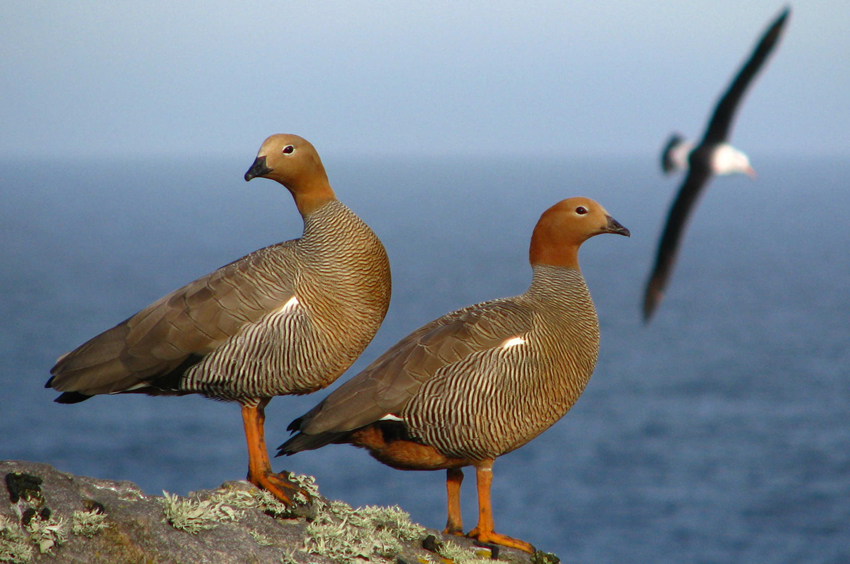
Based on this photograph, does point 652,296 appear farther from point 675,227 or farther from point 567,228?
point 567,228

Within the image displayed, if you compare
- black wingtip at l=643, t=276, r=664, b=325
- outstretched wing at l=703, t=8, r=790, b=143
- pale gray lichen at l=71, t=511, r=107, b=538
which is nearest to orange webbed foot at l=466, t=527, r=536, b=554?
black wingtip at l=643, t=276, r=664, b=325

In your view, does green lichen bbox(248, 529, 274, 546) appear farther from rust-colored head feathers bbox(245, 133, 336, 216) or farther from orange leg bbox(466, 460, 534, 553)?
rust-colored head feathers bbox(245, 133, 336, 216)

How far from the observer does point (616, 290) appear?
91812mm

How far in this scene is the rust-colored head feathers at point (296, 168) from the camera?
23.7 ft

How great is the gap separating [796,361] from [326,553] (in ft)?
246

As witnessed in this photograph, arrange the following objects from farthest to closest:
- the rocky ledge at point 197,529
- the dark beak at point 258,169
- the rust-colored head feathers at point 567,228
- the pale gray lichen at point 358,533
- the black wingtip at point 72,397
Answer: the rust-colored head feathers at point 567,228 < the dark beak at point 258,169 < the black wingtip at point 72,397 < the pale gray lichen at point 358,533 < the rocky ledge at point 197,529

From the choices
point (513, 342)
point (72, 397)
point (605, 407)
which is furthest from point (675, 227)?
point (605, 407)

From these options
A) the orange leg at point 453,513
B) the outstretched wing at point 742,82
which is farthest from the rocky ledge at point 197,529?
the outstretched wing at point 742,82

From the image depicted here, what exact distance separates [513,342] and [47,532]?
339 cm

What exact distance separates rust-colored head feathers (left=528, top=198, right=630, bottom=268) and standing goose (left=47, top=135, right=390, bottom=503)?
1362mm

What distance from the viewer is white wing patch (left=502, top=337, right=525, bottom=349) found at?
6.85 metres

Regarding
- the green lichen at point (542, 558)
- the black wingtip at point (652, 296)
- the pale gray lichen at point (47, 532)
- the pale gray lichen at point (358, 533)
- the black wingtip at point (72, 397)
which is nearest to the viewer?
the pale gray lichen at point (47, 532)

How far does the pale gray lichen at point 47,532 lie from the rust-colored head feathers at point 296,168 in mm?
2965

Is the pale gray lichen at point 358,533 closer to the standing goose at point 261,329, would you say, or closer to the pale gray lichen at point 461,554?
the pale gray lichen at point 461,554
